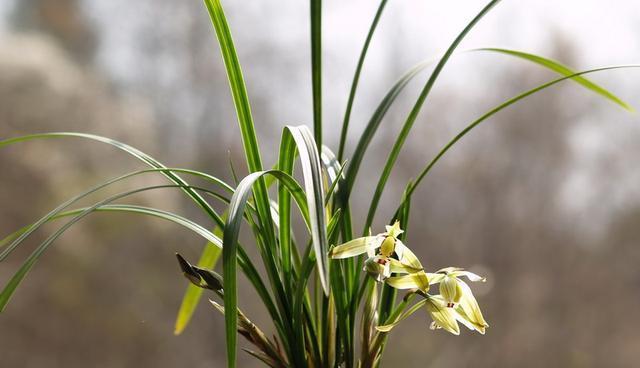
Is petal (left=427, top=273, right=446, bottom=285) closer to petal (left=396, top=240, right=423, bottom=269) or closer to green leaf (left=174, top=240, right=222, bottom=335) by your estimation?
petal (left=396, top=240, right=423, bottom=269)

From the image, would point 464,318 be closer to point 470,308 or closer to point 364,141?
point 470,308

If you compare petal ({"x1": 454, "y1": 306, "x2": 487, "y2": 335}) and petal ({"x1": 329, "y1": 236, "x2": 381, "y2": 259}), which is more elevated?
petal ({"x1": 329, "y1": 236, "x2": 381, "y2": 259})

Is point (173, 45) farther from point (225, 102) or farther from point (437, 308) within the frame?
point (437, 308)

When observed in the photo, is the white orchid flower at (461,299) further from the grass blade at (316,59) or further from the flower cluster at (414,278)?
the grass blade at (316,59)

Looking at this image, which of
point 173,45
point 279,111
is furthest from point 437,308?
point 173,45

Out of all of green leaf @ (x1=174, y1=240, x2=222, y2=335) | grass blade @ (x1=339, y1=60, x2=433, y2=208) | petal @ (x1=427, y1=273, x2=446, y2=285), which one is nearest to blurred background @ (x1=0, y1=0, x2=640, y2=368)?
green leaf @ (x1=174, y1=240, x2=222, y2=335)

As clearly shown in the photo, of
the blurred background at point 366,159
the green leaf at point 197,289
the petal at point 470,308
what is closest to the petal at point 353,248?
the petal at point 470,308

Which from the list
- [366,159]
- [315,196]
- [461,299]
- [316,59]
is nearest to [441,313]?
[461,299]
